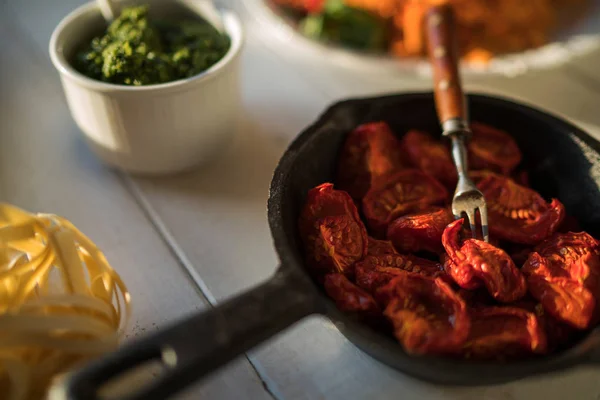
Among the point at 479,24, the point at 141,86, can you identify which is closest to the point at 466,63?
the point at 479,24

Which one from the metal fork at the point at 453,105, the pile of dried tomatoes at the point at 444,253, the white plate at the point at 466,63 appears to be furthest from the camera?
the white plate at the point at 466,63

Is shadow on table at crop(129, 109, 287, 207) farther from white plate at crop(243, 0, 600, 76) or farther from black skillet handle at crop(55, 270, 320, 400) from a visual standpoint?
black skillet handle at crop(55, 270, 320, 400)

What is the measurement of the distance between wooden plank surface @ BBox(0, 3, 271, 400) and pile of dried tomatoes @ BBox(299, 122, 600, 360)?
17cm

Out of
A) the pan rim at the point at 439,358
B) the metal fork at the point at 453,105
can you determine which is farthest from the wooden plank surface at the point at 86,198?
the metal fork at the point at 453,105

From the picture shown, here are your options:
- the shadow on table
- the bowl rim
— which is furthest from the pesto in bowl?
the shadow on table

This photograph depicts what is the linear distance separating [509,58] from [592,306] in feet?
1.74

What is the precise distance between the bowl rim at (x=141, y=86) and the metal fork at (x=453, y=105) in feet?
0.88

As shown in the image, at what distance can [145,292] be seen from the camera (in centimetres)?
68

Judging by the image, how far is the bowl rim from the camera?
2.27 ft

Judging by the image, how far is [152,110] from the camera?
714 mm

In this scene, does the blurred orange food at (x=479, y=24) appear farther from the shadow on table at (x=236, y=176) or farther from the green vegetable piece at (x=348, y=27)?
the shadow on table at (x=236, y=176)

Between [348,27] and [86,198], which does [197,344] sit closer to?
[86,198]

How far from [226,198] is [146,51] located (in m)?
0.22

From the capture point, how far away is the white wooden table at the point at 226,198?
60 cm
